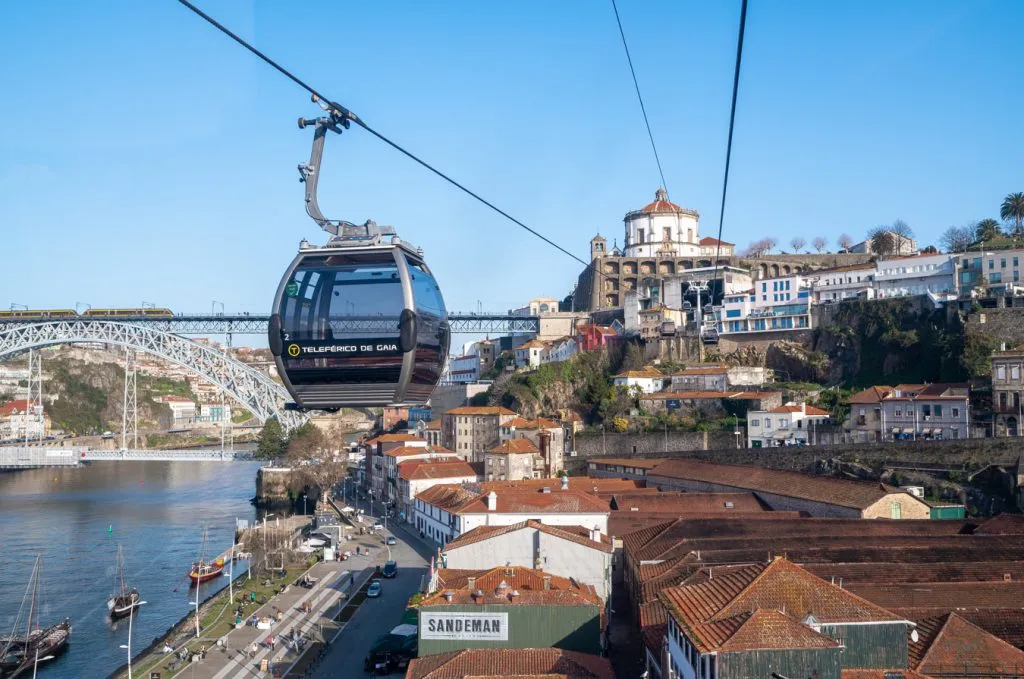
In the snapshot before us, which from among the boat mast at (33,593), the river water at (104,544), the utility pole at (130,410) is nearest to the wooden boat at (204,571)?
the river water at (104,544)

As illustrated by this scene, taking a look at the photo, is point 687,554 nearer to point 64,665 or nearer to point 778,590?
point 778,590

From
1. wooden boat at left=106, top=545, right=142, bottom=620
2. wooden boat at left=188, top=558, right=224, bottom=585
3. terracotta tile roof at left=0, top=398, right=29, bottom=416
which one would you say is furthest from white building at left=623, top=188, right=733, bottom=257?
terracotta tile roof at left=0, top=398, right=29, bottom=416

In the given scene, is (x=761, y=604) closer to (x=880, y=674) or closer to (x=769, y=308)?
(x=880, y=674)

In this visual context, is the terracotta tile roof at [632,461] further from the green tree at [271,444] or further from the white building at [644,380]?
the green tree at [271,444]

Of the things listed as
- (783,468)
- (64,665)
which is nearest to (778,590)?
(64,665)

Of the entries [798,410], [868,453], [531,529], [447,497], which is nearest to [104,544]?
[447,497]

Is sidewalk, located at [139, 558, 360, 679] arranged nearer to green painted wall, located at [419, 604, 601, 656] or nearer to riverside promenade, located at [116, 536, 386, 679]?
riverside promenade, located at [116, 536, 386, 679]
